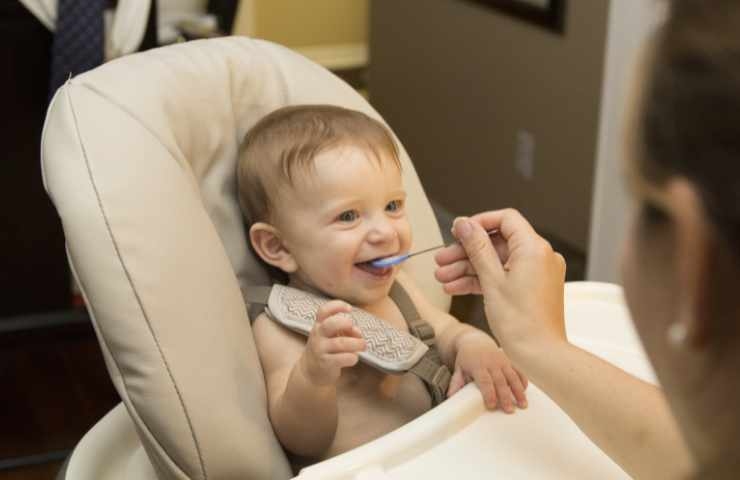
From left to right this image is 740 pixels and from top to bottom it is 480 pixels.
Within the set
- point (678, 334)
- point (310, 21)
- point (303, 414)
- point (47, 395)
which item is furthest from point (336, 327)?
point (310, 21)

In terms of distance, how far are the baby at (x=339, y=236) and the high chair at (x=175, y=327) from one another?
0.07m

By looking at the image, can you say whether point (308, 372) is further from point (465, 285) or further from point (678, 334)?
point (678, 334)

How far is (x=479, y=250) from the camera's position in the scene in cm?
112

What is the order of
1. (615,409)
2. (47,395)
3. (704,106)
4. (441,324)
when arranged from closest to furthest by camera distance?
(704,106)
(615,409)
(441,324)
(47,395)

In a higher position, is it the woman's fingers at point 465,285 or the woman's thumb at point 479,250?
the woman's thumb at point 479,250

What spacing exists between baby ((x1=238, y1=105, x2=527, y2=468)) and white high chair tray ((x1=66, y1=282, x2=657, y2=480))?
0.06 meters

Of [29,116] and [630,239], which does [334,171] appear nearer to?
[630,239]

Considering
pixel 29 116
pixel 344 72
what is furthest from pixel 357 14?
pixel 29 116

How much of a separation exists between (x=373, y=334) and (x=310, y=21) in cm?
258

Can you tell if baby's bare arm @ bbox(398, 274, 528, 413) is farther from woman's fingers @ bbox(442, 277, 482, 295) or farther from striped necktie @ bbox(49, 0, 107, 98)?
striped necktie @ bbox(49, 0, 107, 98)

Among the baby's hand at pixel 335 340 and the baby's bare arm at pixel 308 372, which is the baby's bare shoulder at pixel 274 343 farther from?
the baby's hand at pixel 335 340

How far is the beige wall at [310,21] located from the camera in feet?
11.7

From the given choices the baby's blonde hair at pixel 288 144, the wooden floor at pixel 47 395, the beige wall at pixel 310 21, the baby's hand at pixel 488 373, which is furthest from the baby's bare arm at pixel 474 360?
the beige wall at pixel 310 21

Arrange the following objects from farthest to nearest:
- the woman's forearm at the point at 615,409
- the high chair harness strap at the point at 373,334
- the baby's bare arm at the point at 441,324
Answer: the baby's bare arm at the point at 441,324 → the high chair harness strap at the point at 373,334 → the woman's forearm at the point at 615,409
